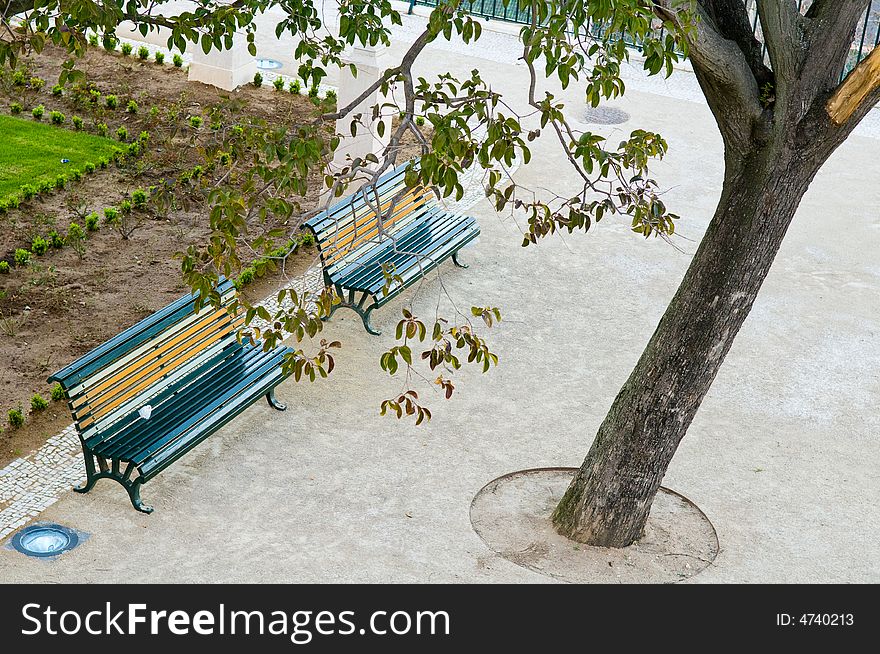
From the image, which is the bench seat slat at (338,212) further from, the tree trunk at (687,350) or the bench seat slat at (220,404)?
the tree trunk at (687,350)

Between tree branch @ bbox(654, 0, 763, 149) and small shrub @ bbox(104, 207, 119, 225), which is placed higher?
tree branch @ bbox(654, 0, 763, 149)

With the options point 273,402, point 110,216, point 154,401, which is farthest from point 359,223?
point 154,401

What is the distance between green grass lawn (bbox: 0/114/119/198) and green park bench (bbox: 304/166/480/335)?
3.16 meters

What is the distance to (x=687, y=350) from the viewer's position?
19.2ft

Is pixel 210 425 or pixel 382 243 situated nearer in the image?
pixel 210 425

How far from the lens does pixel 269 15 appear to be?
1561cm

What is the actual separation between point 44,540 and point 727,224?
3.88m

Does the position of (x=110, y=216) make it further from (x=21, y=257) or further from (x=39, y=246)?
(x=21, y=257)

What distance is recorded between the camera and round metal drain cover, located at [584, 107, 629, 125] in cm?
1297

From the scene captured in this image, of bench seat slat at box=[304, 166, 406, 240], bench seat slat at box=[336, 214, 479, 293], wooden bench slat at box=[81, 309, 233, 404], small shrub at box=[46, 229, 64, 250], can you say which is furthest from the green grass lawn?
wooden bench slat at box=[81, 309, 233, 404]

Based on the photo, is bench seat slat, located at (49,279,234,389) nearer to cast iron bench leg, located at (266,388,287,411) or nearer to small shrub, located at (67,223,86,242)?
cast iron bench leg, located at (266,388,287,411)

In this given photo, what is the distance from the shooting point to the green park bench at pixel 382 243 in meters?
8.27

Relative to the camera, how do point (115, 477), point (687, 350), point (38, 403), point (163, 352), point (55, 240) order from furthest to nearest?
point (55, 240) < point (38, 403) < point (163, 352) < point (115, 477) < point (687, 350)

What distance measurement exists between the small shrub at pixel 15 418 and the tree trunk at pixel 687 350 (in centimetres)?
327
